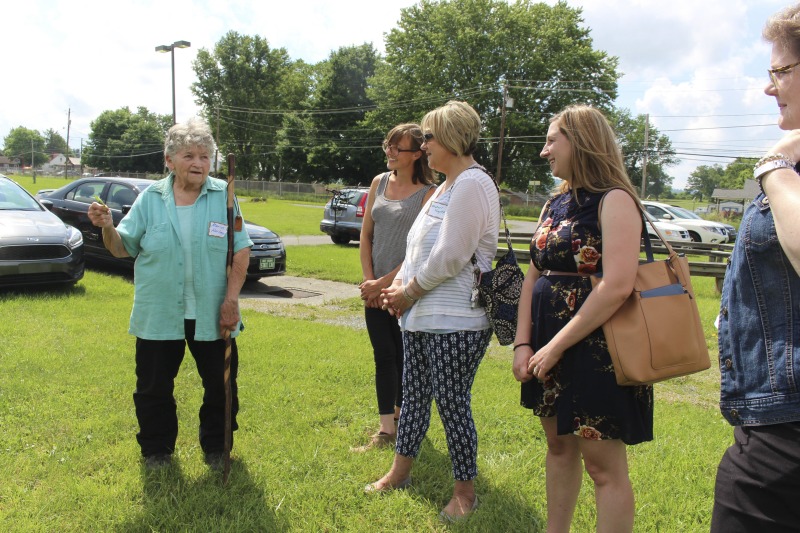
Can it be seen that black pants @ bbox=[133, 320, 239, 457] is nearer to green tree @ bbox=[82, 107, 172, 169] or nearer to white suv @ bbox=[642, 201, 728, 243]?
white suv @ bbox=[642, 201, 728, 243]

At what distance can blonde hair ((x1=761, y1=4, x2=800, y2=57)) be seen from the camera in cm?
143

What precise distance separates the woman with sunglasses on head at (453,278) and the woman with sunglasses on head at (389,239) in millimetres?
600

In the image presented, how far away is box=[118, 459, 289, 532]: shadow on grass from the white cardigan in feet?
3.80

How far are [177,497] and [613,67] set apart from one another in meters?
47.4

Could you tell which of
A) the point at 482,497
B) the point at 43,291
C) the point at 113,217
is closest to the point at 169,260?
the point at 482,497

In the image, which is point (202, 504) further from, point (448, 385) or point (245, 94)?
point (245, 94)

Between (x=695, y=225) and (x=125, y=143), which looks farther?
(x=125, y=143)

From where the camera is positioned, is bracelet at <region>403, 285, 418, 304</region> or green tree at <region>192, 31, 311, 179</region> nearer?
bracelet at <region>403, 285, 418, 304</region>

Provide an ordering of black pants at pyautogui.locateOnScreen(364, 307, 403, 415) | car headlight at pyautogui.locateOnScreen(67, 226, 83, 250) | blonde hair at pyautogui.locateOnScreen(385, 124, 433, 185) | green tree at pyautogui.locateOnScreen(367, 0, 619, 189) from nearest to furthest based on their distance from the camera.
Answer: blonde hair at pyautogui.locateOnScreen(385, 124, 433, 185) < black pants at pyautogui.locateOnScreen(364, 307, 403, 415) < car headlight at pyautogui.locateOnScreen(67, 226, 83, 250) < green tree at pyautogui.locateOnScreen(367, 0, 619, 189)

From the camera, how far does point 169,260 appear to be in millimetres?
3178

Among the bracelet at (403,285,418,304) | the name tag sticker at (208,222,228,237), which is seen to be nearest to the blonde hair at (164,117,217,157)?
the name tag sticker at (208,222,228,237)

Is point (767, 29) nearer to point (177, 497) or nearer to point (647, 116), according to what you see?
point (177, 497)

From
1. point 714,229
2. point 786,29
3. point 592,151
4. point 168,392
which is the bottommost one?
point 168,392

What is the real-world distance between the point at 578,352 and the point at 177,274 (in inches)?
83.3
